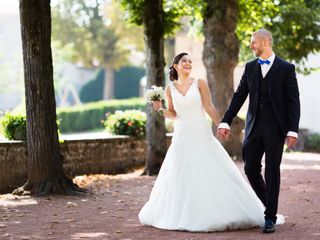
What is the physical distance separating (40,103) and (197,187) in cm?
465

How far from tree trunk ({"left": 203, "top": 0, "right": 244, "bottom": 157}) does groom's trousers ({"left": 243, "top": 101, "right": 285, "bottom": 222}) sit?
1037 cm

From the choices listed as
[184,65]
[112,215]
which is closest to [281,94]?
[184,65]

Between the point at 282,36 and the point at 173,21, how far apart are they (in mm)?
6149

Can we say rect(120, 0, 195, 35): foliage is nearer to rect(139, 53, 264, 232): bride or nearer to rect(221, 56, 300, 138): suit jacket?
rect(139, 53, 264, 232): bride

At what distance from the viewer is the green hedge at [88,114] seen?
42250 mm

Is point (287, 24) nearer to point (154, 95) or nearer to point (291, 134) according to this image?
point (154, 95)

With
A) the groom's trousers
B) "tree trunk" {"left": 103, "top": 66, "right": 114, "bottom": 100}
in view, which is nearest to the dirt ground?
the groom's trousers

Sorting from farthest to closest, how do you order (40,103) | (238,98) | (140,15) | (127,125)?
(127,125), (140,15), (40,103), (238,98)

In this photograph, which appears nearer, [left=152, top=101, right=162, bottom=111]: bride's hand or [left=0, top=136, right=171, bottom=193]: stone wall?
[left=152, top=101, right=162, bottom=111]: bride's hand

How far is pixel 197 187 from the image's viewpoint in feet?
27.6

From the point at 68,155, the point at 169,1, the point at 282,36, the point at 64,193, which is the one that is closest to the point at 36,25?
the point at 64,193

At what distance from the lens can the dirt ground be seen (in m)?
8.05

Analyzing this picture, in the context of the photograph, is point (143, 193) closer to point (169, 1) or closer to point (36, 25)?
point (36, 25)

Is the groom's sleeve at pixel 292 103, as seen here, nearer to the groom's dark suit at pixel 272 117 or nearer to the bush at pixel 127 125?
the groom's dark suit at pixel 272 117
